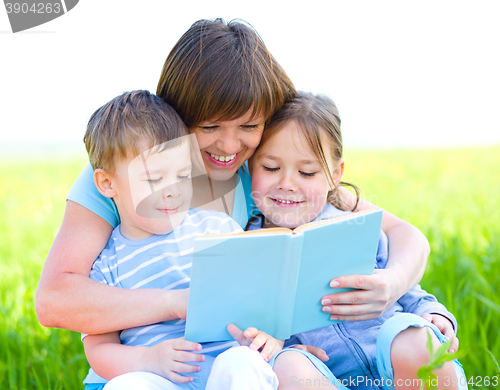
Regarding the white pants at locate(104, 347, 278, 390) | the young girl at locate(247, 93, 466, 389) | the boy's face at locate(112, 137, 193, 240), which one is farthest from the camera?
the boy's face at locate(112, 137, 193, 240)

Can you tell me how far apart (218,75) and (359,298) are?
906 millimetres

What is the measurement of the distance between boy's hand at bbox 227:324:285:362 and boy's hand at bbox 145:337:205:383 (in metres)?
0.11

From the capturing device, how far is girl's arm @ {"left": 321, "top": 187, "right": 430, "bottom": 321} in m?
1.42

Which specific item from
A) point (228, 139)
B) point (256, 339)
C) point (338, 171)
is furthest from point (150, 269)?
point (338, 171)

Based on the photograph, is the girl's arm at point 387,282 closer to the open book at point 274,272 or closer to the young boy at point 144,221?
the open book at point 274,272

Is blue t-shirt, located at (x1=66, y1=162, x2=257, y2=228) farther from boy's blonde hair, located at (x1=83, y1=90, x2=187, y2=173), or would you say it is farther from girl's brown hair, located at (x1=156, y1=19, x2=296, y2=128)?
girl's brown hair, located at (x1=156, y1=19, x2=296, y2=128)

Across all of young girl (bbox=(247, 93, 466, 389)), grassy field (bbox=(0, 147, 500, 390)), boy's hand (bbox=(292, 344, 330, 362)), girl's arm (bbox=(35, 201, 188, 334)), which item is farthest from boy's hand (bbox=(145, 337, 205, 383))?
grassy field (bbox=(0, 147, 500, 390))

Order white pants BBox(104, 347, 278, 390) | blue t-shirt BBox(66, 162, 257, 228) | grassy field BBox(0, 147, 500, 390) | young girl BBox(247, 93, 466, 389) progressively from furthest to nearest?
grassy field BBox(0, 147, 500, 390) → blue t-shirt BBox(66, 162, 257, 228) → young girl BBox(247, 93, 466, 389) → white pants BBox(104, 347, 278, 390)

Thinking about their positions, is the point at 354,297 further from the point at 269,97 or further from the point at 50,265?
the point at 50,265

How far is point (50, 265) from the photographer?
147 centimetres

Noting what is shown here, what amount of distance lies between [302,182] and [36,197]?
449 centimetres

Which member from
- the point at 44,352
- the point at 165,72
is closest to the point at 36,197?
the point at 44,352

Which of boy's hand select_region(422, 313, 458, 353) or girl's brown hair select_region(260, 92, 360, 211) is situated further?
girl's brown hair select_region(260, 92, 360, 211)

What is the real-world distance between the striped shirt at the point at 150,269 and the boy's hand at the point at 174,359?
0.14 m
